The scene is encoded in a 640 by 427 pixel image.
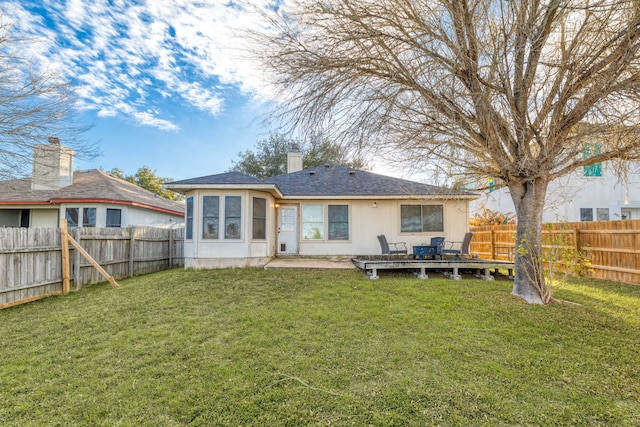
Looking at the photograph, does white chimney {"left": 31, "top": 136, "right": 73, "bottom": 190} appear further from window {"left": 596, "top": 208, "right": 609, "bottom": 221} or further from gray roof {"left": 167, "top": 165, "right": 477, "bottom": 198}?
window {"left": 596, "top": 208, "right": 609, "bottom": 221}

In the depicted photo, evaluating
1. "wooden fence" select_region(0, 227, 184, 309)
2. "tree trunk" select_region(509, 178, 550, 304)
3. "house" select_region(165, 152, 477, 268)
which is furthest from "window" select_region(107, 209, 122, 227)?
"tree trunk" select_region(509, 178, 550, 304)

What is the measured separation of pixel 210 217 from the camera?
359 inches

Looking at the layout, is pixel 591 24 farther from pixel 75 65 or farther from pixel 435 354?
pixel 75 65

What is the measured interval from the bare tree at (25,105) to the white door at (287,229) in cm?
666

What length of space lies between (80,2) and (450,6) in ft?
29.8

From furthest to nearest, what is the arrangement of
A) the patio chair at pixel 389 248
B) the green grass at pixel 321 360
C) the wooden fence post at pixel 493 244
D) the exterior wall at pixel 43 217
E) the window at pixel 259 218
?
the exterior wall at pixel 43 217, the wooden fence post at pixel 493 244, the patio chair at pixel 389 248, the window at pixel 259 218, the green grass at pixel 321 360

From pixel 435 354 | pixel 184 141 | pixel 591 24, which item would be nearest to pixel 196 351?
pixel 435 354

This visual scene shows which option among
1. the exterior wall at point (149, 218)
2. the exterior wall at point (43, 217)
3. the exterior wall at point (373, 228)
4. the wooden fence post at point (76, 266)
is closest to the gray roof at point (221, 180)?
the wooden fence post at point (76, 266)

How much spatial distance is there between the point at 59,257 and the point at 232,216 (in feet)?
13.6

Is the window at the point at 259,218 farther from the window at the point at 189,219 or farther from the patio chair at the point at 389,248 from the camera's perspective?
the patio chair at the point at 389,248

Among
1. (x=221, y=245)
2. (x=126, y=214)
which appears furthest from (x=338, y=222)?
(x=126, y=214)

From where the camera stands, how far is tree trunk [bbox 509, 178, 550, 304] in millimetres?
5605

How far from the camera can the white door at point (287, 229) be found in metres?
11.4

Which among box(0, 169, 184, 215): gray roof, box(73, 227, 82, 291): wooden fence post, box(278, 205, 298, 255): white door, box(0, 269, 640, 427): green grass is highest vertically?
box(0, 169, 184, 215): gray roof
